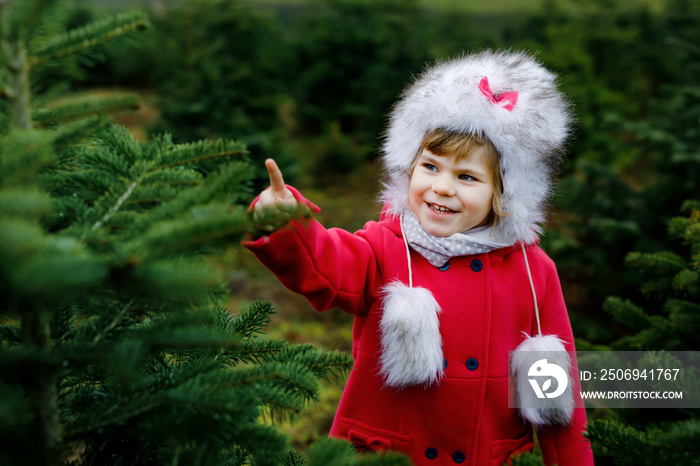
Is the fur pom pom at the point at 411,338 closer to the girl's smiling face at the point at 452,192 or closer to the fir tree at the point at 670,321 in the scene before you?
the girl's smiling face at the point at 452,192

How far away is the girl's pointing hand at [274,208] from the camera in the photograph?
102 cm

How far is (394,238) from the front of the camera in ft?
6.03

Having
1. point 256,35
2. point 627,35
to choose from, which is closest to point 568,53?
point 627,35

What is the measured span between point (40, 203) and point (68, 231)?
23cm

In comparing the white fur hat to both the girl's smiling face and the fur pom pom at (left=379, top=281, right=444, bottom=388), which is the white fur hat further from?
the fur pom pom at (left=379, top=281, right=444, bottom=388)

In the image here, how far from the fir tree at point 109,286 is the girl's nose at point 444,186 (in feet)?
2.48

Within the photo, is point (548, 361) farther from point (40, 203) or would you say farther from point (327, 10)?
point (327, 10)

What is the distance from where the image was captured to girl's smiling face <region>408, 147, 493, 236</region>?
1.74 metres

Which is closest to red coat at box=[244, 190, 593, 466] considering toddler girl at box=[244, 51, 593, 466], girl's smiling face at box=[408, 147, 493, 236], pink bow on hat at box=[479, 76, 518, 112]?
toddler girl at box=[244, 51, 593, 466]

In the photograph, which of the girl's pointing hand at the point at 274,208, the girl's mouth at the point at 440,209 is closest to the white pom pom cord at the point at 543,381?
the girl's mouth at the point at 440,209

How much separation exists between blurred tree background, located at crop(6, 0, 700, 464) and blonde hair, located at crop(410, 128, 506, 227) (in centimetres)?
86

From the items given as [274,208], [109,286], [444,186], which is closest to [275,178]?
[274,208]

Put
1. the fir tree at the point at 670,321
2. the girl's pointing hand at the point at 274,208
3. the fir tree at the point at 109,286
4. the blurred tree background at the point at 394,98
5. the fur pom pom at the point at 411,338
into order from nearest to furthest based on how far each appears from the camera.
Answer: the fir tree at the point at 109,286
the girl's pointing hand at the point at 274,208
the fur pom pom at the point at 411,338
the fir tree at the point at 670,321
the blurred tree background at the point at 394,98

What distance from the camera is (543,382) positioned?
172cm
